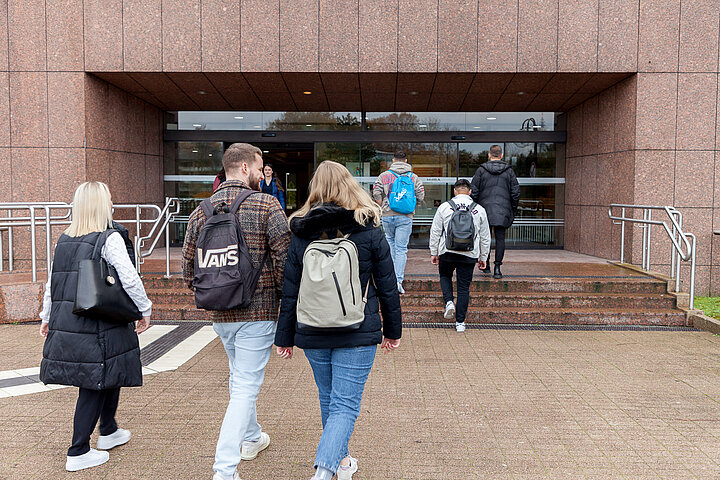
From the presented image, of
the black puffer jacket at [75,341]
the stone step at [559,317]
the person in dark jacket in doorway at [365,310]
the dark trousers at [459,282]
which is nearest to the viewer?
the person in dark jacket in doorway at [365,310]

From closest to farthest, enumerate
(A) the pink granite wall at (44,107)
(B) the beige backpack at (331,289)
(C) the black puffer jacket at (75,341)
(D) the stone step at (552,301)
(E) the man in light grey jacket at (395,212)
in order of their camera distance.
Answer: (B) the beige backpack at (331,289), (C) the black puffer jacket at (75,341), (E) the man in light grey jacket at (395,212), (D) the stone step at (552,301), (A) the pink granite wall at (44,107)

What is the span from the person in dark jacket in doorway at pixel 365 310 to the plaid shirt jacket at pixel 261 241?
0.20m

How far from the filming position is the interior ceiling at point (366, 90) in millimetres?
10172

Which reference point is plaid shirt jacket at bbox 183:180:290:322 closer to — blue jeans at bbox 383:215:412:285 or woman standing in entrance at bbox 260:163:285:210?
blue jeans at bbox 383:215:412:285

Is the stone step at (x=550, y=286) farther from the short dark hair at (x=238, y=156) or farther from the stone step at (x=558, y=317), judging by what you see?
the short dark hair at (x=238, y=156)

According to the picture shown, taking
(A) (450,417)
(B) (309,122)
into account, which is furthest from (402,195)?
(B) (309,122)

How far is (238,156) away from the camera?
3449 mm

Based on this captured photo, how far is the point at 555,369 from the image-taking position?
5590 millimetres

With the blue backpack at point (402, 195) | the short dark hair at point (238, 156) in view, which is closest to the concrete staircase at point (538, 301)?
the blue backpack at point (402, 195)

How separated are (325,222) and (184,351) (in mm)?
3965

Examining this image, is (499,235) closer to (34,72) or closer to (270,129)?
(270,129)

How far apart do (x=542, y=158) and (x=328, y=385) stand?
11297mm

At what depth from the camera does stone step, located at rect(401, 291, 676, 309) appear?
7.95 m

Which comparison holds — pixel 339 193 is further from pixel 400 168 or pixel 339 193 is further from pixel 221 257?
pixel 400 168
